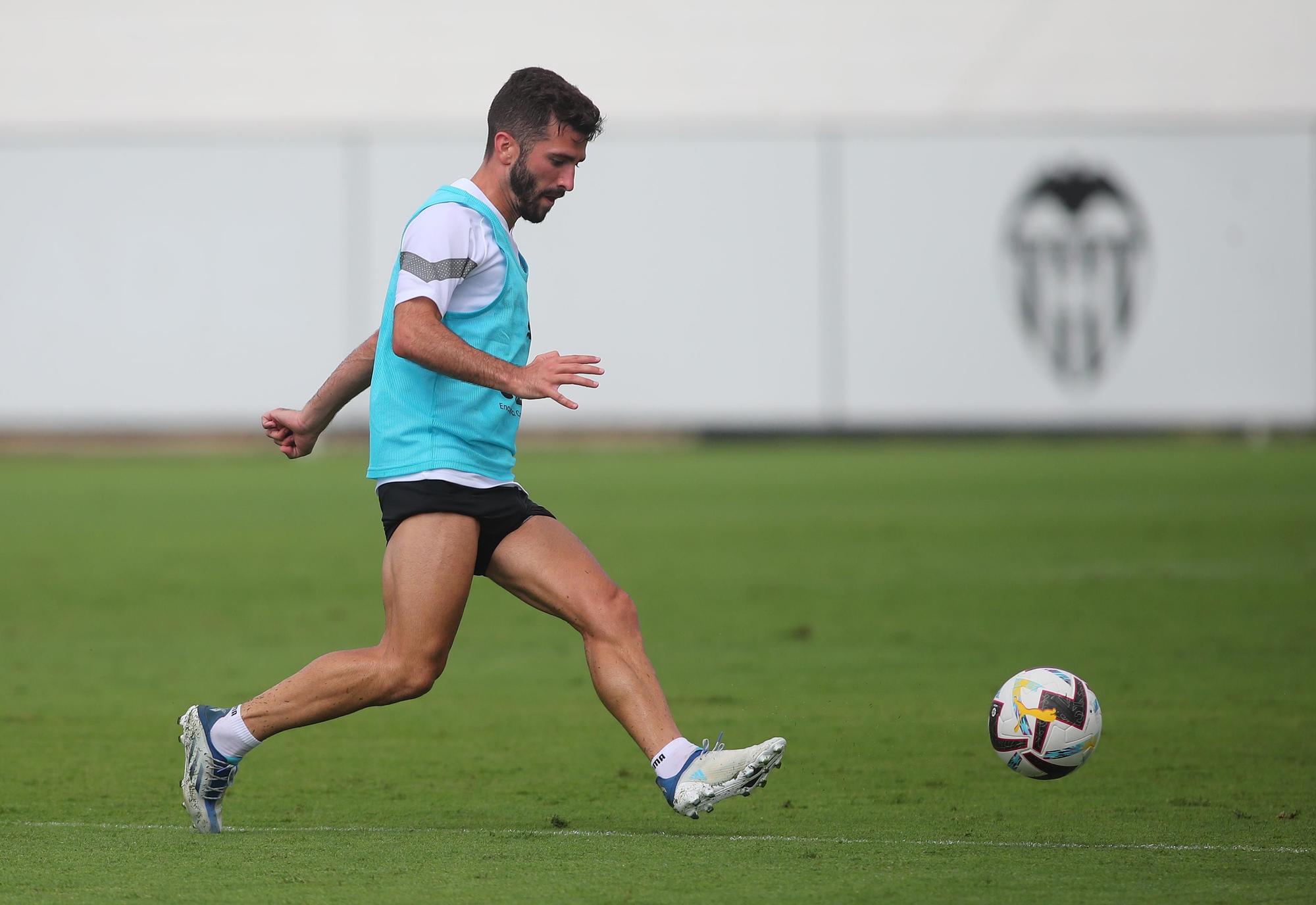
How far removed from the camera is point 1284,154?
82.9 ft

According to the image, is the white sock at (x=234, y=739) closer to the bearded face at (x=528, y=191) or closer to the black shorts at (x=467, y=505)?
the black shorts at (x=467, y=505)

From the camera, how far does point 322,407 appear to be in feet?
20.4

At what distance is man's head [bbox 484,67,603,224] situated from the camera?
5852 mm

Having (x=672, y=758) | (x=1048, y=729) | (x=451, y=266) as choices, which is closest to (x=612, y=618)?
(x=672, y=758)

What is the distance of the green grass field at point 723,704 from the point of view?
533 cm

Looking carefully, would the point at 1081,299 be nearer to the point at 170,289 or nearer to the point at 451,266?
the point at 170,289

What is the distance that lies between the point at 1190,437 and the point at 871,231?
5292 millimetres

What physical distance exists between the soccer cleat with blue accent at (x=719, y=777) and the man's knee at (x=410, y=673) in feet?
2.45

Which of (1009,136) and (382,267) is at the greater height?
(1009,136)

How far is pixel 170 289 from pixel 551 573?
68.5ft

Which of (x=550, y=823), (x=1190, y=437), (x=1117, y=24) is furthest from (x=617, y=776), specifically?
(x=1117, y=24)

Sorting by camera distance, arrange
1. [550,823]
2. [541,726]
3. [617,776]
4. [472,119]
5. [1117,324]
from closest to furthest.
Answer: [550,823] → [617,776] → [541,726] → [1117,324] → [472,119]

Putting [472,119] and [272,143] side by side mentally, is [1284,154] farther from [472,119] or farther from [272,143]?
[272,143]

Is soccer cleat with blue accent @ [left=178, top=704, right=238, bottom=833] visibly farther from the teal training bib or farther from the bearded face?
the bearded face
